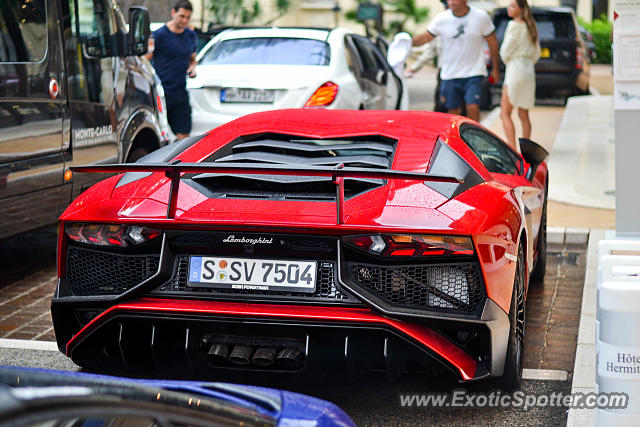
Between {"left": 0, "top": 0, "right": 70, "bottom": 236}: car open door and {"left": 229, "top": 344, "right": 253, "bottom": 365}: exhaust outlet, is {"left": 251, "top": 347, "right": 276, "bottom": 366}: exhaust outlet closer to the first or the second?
{"left": 229, "top": 344, "right": 253, "bottom": 365}: exhaust outlet

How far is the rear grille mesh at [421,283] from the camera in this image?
420cm

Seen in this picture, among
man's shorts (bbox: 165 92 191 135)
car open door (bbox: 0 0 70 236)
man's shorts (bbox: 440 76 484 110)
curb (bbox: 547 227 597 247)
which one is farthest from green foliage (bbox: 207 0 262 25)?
car open door (bbox: 0 0 70 236)

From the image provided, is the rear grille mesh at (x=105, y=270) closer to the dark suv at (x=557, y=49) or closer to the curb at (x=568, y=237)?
the curb at (x=568, y=237)

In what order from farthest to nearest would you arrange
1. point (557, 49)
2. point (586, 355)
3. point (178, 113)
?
point (557, 49) → point (178, 113) → point (586, 355)

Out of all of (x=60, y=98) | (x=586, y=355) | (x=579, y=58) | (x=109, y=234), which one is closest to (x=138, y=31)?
(x=60, y=98)

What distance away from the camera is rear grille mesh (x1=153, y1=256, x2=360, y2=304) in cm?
421

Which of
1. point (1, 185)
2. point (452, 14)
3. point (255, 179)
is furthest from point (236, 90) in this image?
point (255, 179)

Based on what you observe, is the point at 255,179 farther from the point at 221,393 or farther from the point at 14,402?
the point at 14,402

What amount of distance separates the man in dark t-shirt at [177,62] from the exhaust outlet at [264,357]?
21.5 ft

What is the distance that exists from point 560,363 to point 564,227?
3341mm

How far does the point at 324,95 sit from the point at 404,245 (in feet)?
22.3

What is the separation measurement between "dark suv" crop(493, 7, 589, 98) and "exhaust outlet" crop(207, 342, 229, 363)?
616 inches

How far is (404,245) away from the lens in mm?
4180

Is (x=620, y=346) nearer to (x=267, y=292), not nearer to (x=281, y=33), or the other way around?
(x=267, y=292)
